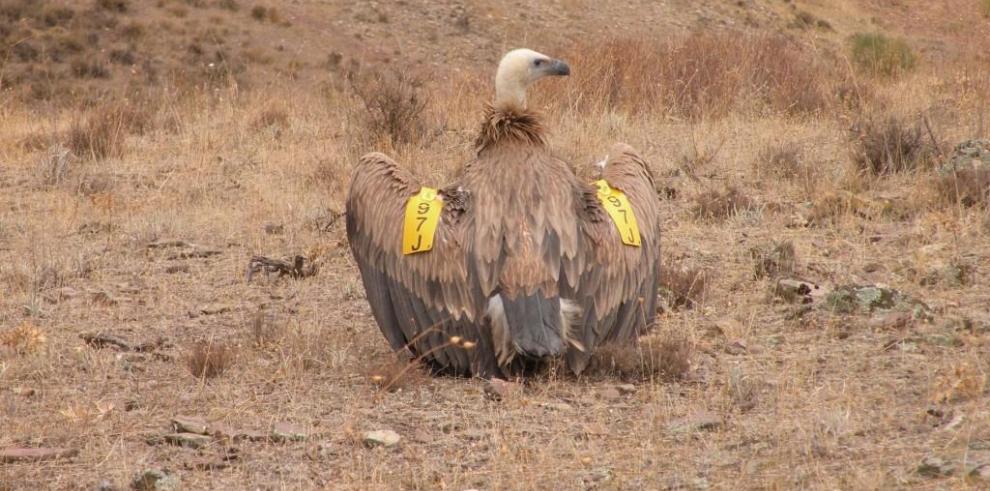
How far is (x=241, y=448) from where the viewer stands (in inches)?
228

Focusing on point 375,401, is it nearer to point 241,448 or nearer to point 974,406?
point 241,448

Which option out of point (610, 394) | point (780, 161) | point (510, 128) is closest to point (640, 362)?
point (610, 394)

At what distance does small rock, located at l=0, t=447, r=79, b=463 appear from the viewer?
5617 mm

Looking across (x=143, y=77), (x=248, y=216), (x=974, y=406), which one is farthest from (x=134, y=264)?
(x=143, y=77)

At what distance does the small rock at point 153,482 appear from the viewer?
17.3ft

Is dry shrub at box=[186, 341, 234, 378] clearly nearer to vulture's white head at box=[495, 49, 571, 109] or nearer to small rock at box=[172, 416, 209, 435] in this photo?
small rock at box=[172, 416, 209, 435]

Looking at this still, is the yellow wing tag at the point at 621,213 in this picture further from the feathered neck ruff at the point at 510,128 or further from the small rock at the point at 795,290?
the small rock at the point at 795,290

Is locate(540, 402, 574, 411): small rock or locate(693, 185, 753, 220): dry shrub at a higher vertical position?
locate(540, 402, 574, 411): small rock

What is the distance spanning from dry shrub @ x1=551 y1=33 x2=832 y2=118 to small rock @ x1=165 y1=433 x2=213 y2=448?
820cm

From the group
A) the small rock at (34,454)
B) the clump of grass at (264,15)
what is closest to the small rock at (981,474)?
the small rock at (34,454)

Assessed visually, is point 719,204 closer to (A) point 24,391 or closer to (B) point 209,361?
(B) point 209,361

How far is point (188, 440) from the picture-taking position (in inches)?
229

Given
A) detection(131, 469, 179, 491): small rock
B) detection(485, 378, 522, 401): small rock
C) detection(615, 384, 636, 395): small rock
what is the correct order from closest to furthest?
1. detection(131, 469, 179, 491): small rock
2. detection(485, 378, 522, 401): small rock
3. detection(615, 384, 636, 395): small rock

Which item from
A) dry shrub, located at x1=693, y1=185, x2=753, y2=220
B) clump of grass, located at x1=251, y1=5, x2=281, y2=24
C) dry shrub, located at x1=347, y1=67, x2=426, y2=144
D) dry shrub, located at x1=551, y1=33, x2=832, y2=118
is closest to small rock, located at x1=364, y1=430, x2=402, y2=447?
dry shrub, located at x1=693, y1=185, x2=753, y2=220
